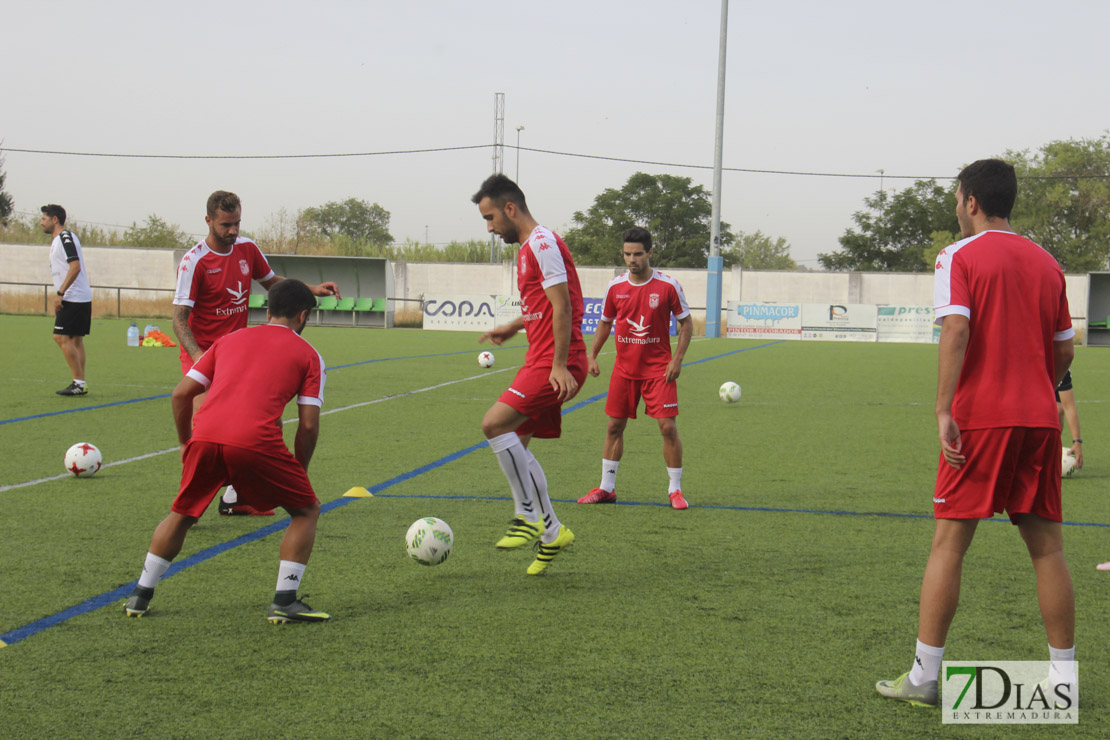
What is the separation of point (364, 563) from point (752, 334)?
32191 mm

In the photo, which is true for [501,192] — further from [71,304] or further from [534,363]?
[71,304]

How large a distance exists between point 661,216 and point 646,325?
69356mm

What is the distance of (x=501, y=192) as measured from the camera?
4.98m

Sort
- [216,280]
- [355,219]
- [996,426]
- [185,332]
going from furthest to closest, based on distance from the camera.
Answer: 1. [355,219]
2. [216,280]
3. [185,332]
4. [996,426]

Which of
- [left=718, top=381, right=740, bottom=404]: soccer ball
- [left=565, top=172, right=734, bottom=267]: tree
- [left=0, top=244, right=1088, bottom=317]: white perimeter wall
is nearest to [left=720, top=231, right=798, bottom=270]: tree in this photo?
[left=565, top=172, right=734, bottom=267]: tree

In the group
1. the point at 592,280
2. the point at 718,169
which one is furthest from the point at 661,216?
the point at 718,169

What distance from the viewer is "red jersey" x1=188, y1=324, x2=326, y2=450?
12.7 ft

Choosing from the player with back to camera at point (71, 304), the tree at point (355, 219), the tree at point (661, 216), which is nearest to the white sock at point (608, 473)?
the player with back to camera at point (71, 304)

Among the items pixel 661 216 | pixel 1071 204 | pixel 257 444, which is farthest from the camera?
pixel 661 216

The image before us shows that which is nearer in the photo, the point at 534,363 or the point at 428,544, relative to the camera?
the point at 428,544

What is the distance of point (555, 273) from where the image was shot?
4.83m

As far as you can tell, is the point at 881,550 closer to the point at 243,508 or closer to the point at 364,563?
the point at 364,563

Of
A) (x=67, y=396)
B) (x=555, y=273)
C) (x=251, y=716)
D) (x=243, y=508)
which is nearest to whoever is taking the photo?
(x=251, y=716)

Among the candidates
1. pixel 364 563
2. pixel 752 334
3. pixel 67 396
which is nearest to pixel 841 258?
pixel 752 334
